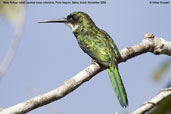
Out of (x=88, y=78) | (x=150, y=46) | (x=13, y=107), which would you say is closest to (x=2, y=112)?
(x=13, y=107)

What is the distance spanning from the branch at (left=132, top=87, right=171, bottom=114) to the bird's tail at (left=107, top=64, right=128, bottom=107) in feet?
1.04

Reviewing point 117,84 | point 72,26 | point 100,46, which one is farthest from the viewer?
point 72,26

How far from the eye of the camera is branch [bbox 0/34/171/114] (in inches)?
97.0

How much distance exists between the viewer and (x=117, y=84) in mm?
3354

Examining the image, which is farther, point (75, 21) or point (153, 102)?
point (75, 21)

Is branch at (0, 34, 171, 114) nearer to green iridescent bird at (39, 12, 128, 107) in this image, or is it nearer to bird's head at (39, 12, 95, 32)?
green iridescent bird at (39, 12, 128, 107)

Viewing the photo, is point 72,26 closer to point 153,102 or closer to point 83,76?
point 83,76

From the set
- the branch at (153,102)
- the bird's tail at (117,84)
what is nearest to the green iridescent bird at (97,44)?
the bird's tail at (117,84)

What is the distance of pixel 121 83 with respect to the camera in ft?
11.0

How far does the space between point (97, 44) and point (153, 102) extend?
4.52 feet

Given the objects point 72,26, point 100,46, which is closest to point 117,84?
point 100,46

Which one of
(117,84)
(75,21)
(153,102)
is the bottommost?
(117,84)

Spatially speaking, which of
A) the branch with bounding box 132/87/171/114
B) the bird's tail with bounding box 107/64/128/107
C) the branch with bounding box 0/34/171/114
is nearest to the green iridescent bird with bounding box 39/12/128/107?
the bird's tail with bounding box 107/64/128/107

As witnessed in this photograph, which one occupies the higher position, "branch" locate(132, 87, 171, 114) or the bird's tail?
"branch" locate(132, 87, 171, 114)
